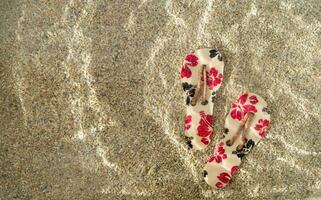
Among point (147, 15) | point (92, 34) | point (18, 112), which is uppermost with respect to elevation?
point (147, 15)

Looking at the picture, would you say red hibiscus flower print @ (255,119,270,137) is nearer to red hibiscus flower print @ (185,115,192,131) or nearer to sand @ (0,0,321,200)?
sand @ (0,0,321,200)

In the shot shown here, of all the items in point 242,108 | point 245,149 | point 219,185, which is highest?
point 242,108

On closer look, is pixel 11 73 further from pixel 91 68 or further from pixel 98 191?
pixel 98 191

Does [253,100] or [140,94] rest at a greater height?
[253,100]

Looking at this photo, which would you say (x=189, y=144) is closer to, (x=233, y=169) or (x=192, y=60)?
(x=233, y=169)

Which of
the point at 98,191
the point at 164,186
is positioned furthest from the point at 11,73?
the point at 164,186

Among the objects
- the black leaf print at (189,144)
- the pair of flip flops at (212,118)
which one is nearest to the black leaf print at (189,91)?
the pair of flip flops at (212,118)

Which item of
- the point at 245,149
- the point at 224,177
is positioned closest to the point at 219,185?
the point at 224,177
